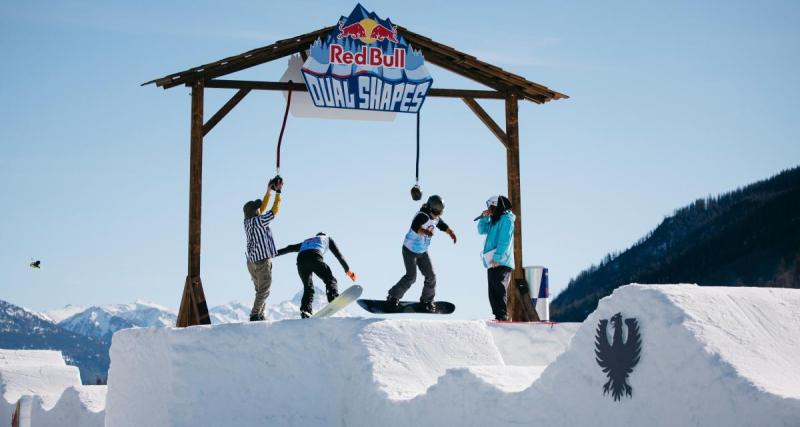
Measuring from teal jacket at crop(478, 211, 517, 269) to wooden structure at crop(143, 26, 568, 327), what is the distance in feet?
6.09

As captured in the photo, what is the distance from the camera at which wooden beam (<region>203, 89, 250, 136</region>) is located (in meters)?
13.0

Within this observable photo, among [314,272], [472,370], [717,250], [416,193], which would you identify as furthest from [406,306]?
[717,250]

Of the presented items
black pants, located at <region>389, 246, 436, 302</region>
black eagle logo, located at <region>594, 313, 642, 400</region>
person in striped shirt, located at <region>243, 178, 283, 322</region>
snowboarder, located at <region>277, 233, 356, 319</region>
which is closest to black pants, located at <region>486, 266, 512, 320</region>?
black pants, located at <region>389, 246, 436, 302</region>

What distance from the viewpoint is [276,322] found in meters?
10.3

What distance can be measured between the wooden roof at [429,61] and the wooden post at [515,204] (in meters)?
0.29

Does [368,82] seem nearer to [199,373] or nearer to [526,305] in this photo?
[526,305]

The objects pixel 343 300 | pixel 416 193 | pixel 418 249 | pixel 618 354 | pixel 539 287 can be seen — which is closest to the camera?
pixel 618 354

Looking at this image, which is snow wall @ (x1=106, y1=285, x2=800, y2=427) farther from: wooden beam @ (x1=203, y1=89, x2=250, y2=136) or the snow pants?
wooden beam @ (x1=203, y1=89, x2=250, y2=136)

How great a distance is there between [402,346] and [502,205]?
297 centimetres

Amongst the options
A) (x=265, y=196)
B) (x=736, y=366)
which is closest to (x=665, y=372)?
(x=736, y=366)

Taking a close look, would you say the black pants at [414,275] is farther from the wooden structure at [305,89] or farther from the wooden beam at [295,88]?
the wooden beam at [295,88]

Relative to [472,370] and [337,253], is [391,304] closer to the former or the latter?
[337,253]

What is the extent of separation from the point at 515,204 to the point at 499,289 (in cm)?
246

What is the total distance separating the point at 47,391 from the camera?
69.8ft
